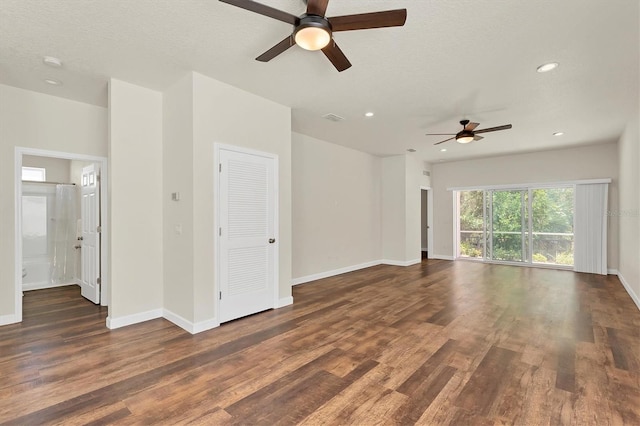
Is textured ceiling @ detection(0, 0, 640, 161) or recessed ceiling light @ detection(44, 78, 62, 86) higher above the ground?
textured ceiling @ detection(0, 0, 640, 161)

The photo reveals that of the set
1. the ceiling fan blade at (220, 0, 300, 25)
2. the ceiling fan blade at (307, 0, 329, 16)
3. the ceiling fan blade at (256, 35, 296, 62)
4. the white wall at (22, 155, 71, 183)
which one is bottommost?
the white wall at (22, 155, 71, 183)

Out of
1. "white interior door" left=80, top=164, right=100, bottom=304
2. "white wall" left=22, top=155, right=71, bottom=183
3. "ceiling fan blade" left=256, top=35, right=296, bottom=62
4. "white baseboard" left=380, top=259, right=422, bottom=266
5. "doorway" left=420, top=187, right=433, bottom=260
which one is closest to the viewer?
"ceiling fan blade" left=256, top=35, right=296, bottom=62

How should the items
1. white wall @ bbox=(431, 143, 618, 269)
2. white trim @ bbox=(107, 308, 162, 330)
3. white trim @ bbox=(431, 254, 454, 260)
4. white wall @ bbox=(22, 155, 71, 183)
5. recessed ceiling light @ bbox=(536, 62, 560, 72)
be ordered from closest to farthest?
recessed ceiling light @ bbox=(536, 62, 560, 72) → white trim @ bbox=(107, 308, 162, 330) → white wall @ bbox=(22, 155, 71, 183) → white wall @ bbox=(431, 143, 618, 269) → white trim @ bbox=(431, 254, 454, 260)

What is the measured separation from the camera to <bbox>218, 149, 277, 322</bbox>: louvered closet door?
3.76 m

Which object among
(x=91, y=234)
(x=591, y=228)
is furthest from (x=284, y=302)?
(x=591, y=228)

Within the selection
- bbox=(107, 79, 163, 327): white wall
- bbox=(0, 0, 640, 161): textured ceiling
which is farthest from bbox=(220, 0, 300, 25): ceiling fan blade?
bbox=(107, 79, 163, 327): white wall

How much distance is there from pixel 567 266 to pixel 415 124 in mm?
5448

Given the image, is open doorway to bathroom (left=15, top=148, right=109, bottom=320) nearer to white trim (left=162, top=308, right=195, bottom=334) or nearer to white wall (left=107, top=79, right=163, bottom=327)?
white wall (left=107, top=79, right=163, bottom=327)

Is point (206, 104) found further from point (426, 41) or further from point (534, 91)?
point (534, 91)

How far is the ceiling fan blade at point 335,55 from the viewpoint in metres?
2.38

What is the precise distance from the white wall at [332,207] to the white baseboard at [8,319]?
3776 mm

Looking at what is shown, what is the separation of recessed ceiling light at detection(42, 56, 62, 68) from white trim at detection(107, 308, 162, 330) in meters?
2.78

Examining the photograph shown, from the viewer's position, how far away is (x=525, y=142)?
21.3 feet

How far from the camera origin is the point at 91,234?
15.4 feet
